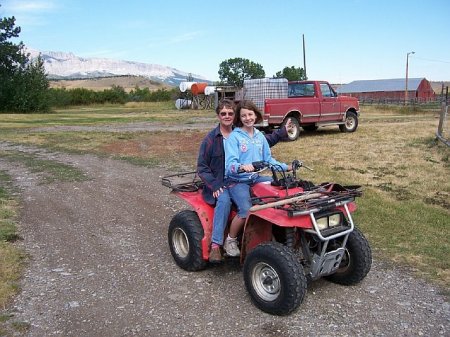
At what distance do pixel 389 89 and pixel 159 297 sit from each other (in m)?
79.4

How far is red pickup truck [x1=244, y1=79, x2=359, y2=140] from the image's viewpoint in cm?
1591

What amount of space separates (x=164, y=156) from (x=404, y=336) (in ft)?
33.2

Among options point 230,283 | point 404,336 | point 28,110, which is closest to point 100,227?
point 230,283

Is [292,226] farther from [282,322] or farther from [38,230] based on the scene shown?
[38,230]

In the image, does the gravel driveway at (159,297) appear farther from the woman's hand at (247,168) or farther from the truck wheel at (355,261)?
the woman's hand at (247,168)

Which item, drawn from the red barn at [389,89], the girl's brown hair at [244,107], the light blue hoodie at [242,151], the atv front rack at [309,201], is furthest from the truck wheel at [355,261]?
the red barn at [389,89]

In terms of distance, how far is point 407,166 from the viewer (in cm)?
1073

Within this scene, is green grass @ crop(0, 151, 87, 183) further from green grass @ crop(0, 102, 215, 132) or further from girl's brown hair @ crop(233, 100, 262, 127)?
green grass @ crop(0, 102, 215, 132)

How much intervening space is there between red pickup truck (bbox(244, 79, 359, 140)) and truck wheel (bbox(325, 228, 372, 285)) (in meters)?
11.0

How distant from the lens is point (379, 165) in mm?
11008

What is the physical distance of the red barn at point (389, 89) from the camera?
244 feet

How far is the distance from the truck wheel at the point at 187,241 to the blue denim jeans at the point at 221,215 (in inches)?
12.9

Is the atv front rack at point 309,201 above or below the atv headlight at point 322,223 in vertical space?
above

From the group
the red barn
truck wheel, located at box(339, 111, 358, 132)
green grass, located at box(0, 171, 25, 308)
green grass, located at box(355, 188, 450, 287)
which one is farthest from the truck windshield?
the red barn
